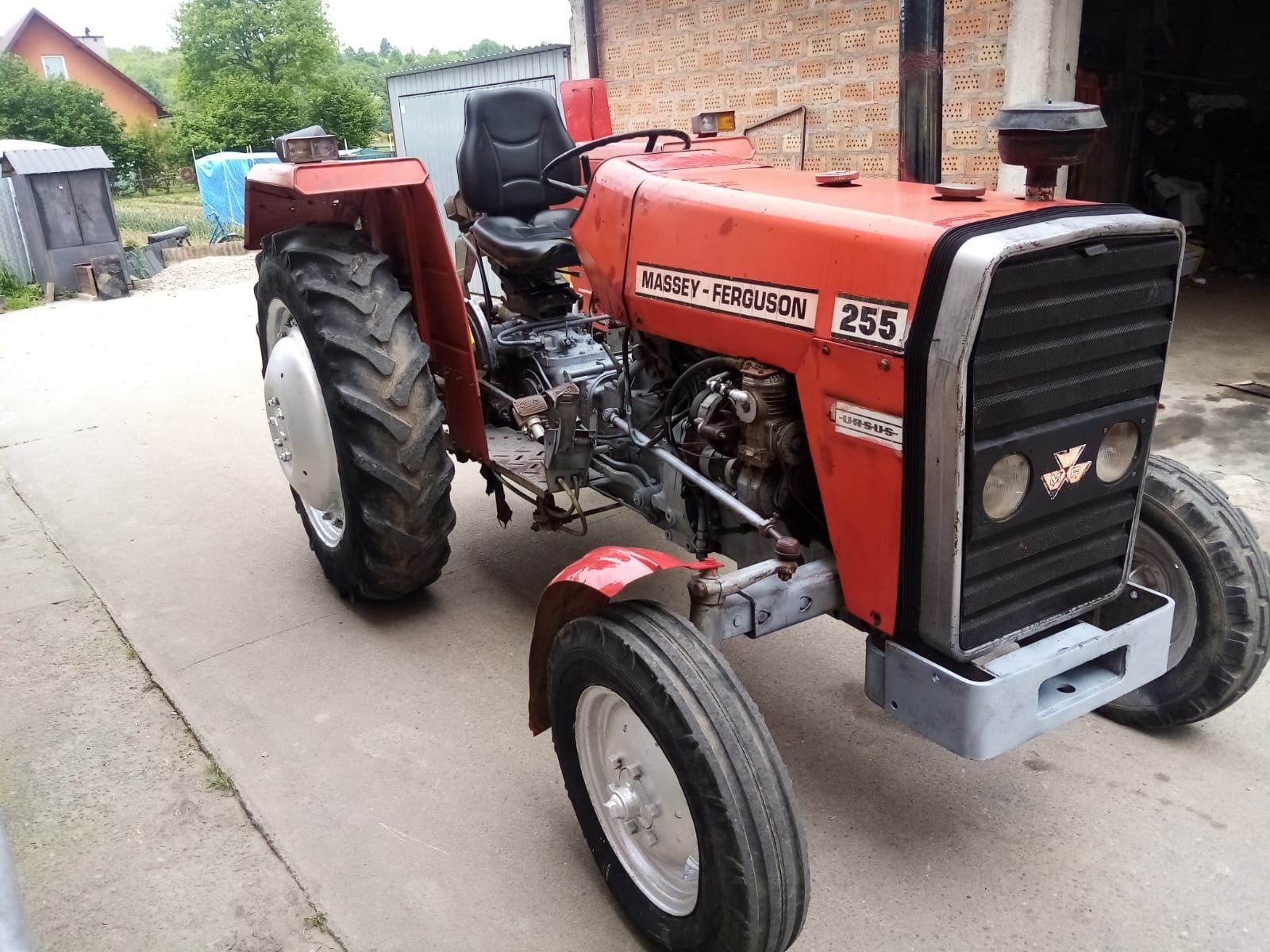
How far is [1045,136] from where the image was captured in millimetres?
1989

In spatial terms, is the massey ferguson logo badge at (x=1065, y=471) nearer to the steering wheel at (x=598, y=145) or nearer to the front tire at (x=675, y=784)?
the front tire at (x=675, y=784)

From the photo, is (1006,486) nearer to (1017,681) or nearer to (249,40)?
(1017,681)

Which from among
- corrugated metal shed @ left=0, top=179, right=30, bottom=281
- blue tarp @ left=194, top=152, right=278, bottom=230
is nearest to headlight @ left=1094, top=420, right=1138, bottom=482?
corrugated metal shed @ left=0, top=179, right=30, bottom=281

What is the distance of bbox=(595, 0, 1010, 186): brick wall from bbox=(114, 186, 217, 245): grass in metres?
8.61

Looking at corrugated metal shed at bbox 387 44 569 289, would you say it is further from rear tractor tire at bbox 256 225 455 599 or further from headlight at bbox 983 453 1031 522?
headlight at bbox 983 453 1031 522

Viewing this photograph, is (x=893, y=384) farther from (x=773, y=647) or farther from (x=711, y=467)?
(x=773, y=647)

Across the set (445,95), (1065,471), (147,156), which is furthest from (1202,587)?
(147,156)

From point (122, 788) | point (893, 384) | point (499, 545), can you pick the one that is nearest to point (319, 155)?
point (499, 545)

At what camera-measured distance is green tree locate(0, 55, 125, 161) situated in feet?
105

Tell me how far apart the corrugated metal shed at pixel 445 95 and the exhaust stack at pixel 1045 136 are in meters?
7.34

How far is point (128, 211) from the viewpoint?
22.3m

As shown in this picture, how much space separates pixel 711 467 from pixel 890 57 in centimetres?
411

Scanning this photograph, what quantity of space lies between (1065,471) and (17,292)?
12.7m

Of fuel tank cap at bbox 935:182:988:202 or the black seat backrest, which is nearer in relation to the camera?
fuel tank cap at bbox 935:182:988:202
